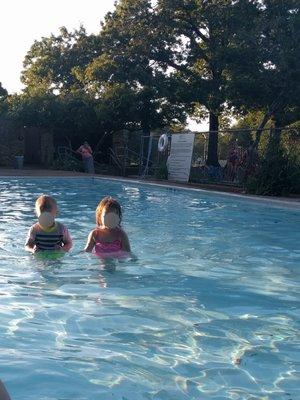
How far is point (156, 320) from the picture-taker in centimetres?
457

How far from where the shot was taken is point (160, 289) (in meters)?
5.69

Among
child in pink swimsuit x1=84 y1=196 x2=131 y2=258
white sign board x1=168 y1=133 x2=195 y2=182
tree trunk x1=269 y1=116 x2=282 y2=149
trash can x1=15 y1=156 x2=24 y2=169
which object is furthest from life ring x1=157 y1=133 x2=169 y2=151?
child in pink swimsuit x1=84 y1=196 x2=131 y2=258

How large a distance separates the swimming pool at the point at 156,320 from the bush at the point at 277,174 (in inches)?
277

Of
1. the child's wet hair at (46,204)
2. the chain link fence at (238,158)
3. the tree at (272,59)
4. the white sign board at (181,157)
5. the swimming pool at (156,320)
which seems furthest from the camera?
the tree at (272,59)

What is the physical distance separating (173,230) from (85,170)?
1635cm

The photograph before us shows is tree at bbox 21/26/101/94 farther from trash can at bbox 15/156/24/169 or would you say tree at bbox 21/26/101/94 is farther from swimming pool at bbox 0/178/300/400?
swimming pool at bbox 0/178/300/400

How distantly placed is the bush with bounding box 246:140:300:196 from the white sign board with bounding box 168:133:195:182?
4621 millimetres

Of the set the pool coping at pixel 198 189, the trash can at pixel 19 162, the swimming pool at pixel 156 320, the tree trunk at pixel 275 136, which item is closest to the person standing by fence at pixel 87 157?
the trash can at pixel 19 162

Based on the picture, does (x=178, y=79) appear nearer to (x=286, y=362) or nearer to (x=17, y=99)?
(x=17, y=99)

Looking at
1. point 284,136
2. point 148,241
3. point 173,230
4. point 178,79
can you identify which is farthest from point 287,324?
point 178,79

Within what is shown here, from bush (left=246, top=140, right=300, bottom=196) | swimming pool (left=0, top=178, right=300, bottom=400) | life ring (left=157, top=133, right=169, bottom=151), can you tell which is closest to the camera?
swimming pool (left=0, top=178, right=300, bottom=400)

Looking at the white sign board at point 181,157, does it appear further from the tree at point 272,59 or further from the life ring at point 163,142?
the tree at point 272,59

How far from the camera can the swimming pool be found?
131 inches

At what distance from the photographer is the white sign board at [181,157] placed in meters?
21.1
